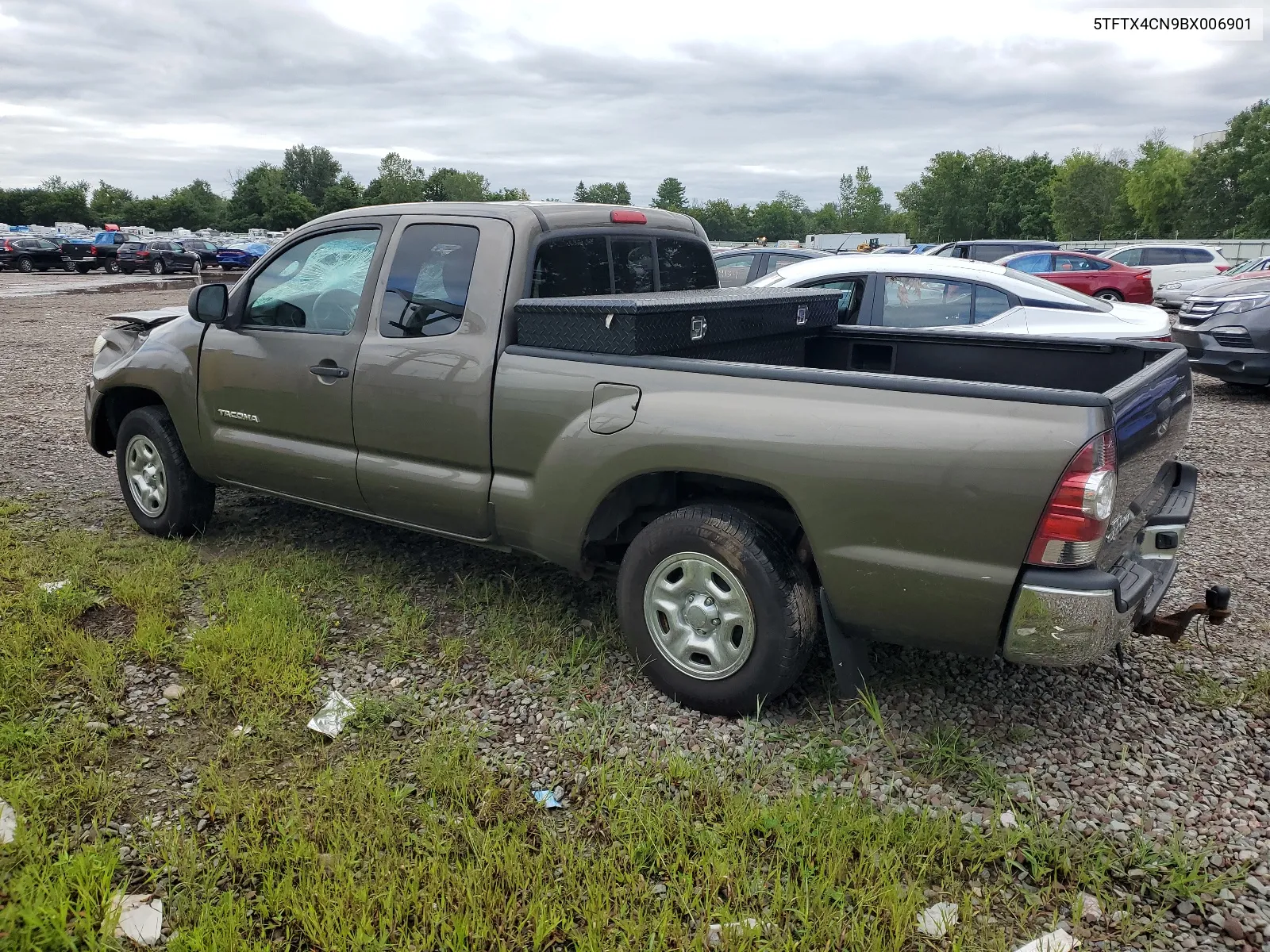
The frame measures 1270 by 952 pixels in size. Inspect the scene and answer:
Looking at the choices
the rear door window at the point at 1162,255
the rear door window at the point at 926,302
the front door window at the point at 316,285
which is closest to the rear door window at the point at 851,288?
the rear door window at the point at 926,302

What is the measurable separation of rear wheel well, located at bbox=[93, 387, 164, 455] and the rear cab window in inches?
108

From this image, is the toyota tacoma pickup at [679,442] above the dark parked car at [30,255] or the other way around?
the other way around

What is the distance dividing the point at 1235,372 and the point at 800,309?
7646 mm

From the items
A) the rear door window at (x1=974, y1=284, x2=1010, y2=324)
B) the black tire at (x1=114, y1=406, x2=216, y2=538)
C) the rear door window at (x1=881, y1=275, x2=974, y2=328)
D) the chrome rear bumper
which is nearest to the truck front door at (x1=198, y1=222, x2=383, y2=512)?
the black tire at (x1=114, y1=406, x2=216, y2=538)

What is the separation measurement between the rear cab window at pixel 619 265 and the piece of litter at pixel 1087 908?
2.97 m

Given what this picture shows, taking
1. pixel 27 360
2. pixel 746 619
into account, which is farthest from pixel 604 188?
pixel 746 619

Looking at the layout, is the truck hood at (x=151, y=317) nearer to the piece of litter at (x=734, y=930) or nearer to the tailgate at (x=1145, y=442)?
the piece of litter at (x=734, y=930)

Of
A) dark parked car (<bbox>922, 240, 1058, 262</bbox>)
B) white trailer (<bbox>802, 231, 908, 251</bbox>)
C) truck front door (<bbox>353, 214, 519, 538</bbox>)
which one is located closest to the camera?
truck front door (<bbox>353, 214, 519, 538</bbox>)

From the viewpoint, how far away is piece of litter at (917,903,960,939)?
2557 millimetres

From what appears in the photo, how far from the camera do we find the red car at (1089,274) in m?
19.3

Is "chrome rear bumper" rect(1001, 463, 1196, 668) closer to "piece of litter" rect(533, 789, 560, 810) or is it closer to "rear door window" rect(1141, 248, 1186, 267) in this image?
"piece of litter" rect(533, 789, 560, 810)

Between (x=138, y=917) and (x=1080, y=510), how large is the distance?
9.44ft

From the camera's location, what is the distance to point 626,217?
475 cm

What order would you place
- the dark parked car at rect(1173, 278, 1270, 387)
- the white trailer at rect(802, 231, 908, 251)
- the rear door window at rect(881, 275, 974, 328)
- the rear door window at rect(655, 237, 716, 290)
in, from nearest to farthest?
the rear door window at rect(655, 237, 716, 290) → the rear door window at rect(881, 275, 974, 328) → the dark parked car at rect(1173, 278, 1270, 387) → the white trailer at rect(802, 231, 908, 251)
